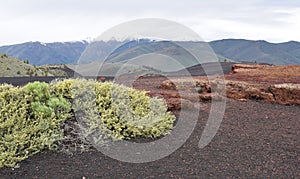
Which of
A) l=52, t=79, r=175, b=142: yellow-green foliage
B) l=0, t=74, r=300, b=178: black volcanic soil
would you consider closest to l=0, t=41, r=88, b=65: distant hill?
l=52, t=79, r=175, b=142: yellow-green foliage

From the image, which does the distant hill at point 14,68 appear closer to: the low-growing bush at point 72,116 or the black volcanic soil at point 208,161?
the low-growing bush at point 72,116

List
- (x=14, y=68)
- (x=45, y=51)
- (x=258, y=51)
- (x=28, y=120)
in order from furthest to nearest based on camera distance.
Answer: (x=45, y=51), (x=258, y=51), (x=14, y=68), (x=28, y=120)

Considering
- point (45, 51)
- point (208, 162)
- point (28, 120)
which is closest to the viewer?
point (208, 162)

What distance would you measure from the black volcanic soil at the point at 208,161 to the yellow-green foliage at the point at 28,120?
0.67 ft

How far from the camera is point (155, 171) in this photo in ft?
17.2

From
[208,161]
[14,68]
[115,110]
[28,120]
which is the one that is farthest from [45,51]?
[208,161]

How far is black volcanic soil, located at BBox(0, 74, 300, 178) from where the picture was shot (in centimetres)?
514

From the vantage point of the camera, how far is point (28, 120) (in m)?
6.24

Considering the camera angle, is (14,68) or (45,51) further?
(45,51)

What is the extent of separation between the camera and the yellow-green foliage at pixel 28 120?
18.5ft

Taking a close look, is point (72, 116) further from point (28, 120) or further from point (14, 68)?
point (14, 68)

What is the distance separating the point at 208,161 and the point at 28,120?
116 inches

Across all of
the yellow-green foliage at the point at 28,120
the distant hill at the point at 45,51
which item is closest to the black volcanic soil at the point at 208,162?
the yellow-green foliage at the point at 28,120

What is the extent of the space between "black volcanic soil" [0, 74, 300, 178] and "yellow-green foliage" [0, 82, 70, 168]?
20cm
